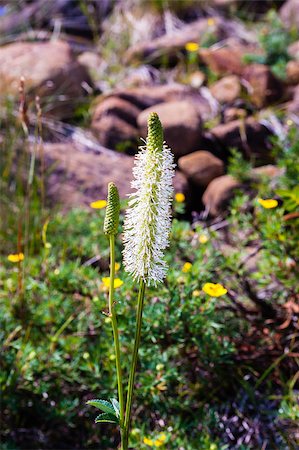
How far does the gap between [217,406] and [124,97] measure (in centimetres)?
350

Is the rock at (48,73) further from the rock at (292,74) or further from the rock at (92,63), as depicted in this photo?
the rock at (292,74)

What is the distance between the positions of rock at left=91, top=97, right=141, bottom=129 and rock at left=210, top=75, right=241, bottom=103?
92cm

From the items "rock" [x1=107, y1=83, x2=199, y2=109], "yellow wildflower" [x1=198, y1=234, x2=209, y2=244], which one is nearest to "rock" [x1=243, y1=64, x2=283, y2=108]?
"rock" [x1=107, y1=83, x2=199, y2=109]

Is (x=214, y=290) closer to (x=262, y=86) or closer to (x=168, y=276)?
(x=168, y=276)

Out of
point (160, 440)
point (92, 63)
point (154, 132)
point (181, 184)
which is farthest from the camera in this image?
point (92, 63)

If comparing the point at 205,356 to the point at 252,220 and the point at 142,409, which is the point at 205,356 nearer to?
the point at 142,409

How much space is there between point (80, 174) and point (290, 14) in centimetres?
416

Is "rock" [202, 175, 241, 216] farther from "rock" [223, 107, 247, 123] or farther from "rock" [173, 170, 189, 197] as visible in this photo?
"rock" [223, 107, 247, 123]

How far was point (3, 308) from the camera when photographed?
2.75m

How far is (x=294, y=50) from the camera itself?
630cm

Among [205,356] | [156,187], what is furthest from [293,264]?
[156,187]

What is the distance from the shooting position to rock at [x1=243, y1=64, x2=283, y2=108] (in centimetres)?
552

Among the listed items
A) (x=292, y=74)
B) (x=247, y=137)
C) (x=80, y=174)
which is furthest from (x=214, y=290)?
(x=292, y=74)

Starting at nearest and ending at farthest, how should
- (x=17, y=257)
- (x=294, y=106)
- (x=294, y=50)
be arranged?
(x=17, y=257) → (x=294, y=106) → (x=294, y=50)
